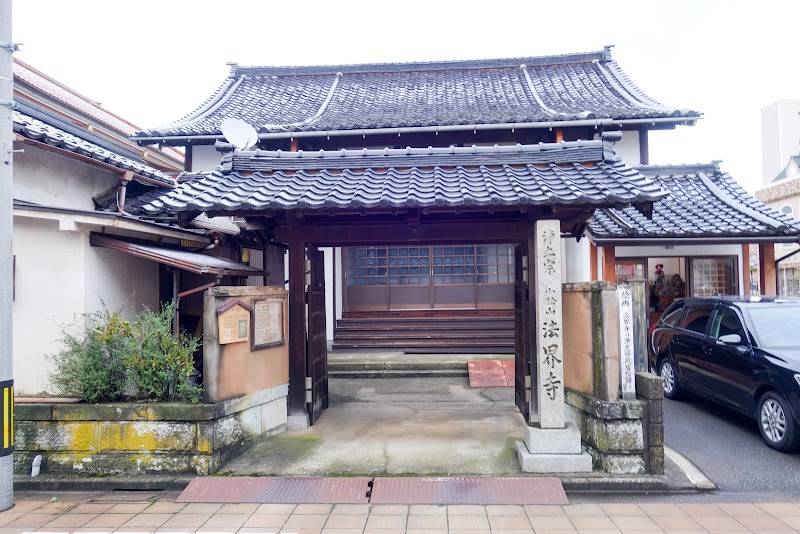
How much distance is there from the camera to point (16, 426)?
5.39 metres

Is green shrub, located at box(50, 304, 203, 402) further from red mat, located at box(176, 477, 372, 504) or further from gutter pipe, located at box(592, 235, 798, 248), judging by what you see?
gutter pipe, located at box(592, 235, 798, 248)

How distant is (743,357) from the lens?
6465 mm

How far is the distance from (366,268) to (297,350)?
663cm

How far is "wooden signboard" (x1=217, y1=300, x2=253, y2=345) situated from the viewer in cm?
549

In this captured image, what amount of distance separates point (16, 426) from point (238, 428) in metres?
2.52

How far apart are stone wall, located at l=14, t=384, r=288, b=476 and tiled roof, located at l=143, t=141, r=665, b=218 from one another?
2379 mm

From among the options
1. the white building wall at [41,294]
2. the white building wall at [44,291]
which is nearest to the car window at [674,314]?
the white building wall at [44,291]

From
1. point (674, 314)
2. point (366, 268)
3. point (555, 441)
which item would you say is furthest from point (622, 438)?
point (366, 268)

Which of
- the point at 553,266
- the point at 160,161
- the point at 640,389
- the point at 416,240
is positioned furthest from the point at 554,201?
the point at 160,161

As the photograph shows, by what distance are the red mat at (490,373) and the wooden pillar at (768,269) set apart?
5.95m

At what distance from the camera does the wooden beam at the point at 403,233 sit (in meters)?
6.03

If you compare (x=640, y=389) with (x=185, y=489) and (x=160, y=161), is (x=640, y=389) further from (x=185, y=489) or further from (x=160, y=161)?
(x=160, y=161)

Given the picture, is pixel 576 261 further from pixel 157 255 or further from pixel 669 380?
pixel 157 255

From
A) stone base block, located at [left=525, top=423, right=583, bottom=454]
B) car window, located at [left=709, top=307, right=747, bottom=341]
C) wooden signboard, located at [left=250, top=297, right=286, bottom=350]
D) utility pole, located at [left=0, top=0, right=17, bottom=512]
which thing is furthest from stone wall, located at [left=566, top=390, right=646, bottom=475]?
utility pole, located at [left=0, top=0, right=17, bottom=512]
